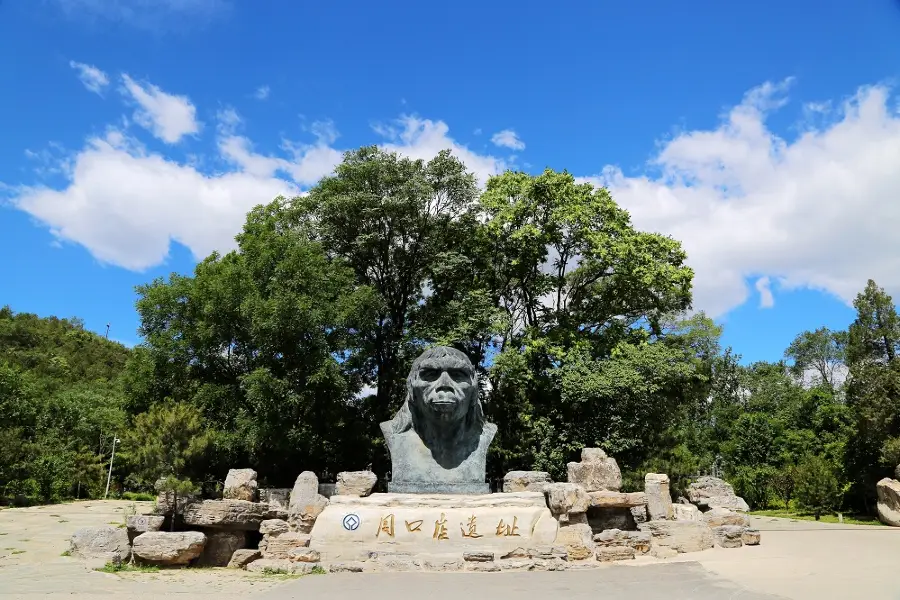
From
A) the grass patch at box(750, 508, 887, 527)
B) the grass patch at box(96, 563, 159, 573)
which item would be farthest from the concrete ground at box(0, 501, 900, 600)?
the grass patch at box(750, 508, 887, 527)

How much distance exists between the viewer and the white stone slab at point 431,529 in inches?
355

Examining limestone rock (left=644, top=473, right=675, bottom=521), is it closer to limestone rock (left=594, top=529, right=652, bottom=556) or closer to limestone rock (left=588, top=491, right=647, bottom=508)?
limestone rock (left=588, top=491, right=647, bottom=508)

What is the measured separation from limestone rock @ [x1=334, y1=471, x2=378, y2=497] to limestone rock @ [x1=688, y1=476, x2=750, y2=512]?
316 inches

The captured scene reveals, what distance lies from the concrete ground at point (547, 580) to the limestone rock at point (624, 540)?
0.38 m

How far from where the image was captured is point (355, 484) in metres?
10.4

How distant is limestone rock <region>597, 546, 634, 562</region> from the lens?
9125 mm

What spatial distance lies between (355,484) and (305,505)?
0.89 metres

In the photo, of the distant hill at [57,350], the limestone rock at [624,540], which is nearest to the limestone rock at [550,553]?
the limestone rock at [624,540]

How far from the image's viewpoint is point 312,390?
1576cm

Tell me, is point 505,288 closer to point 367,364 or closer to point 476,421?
point 367,364

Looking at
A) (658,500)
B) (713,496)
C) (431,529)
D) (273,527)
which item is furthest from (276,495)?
(713,496)

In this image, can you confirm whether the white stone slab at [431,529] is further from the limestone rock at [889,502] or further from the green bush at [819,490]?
the green bush at [819,490]

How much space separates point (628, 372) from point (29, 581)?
13050mm

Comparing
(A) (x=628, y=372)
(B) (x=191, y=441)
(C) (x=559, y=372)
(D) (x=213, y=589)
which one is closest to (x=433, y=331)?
(C) (x=559, y=372)
